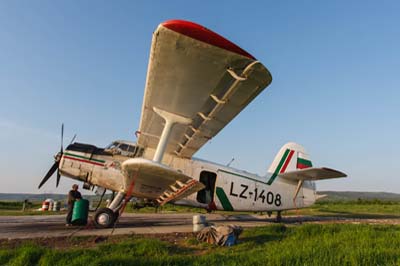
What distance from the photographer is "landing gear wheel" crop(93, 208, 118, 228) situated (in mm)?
7121

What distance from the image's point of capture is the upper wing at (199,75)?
3.30 metres

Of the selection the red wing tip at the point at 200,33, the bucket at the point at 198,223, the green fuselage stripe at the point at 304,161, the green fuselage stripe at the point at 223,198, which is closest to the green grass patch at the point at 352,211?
the green fuselage stripe at the point at 304,161

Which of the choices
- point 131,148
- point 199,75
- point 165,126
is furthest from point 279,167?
point 199,75

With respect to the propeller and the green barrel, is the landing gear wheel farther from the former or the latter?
the propeller

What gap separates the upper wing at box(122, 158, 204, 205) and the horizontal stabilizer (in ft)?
15.2

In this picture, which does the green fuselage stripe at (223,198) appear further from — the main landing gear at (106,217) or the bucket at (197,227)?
the main landing gear at (106,217)

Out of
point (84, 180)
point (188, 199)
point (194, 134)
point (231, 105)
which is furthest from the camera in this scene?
point (188, 199)

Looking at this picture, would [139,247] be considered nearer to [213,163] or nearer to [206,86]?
[206,86]

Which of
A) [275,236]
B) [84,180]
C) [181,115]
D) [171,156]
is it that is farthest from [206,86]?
[84,180]

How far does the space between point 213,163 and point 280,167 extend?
3226 mm

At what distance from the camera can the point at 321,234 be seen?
5223 millimetres

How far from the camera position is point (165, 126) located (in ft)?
18.3

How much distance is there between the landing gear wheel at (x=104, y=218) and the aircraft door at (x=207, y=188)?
3031mm

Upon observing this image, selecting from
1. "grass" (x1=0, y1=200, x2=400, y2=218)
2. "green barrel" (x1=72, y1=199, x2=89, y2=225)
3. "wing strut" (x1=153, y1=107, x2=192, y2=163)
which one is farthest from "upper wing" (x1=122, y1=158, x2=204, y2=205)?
"grass" (x1=0, y1=200, x2=400, y2=218)
